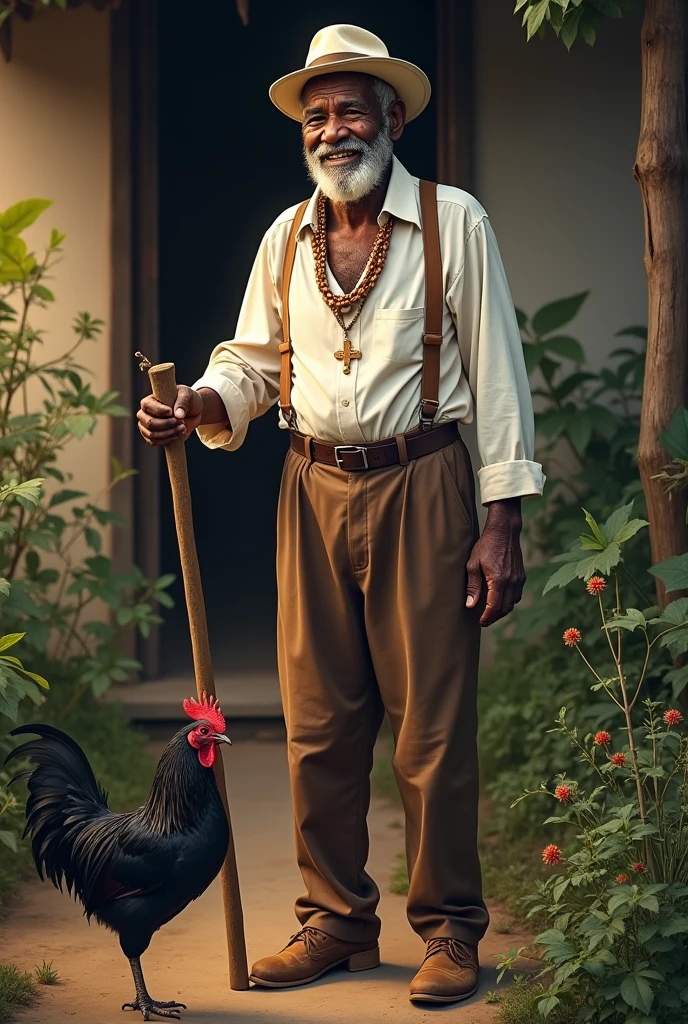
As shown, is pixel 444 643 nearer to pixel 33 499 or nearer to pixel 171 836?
pixel 171 836

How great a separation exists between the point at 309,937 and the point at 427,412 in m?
1.43

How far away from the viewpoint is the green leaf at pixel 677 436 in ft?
12.8

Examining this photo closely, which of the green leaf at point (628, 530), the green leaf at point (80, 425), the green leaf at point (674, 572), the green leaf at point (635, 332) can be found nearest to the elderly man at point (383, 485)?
the green leaf at point (628, 530)

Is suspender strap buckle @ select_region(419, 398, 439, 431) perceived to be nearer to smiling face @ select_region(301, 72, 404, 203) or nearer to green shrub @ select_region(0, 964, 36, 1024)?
smiling face @ select_region(301, 72, 404, 203)

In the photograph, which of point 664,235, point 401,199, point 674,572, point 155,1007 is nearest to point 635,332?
point 664,235

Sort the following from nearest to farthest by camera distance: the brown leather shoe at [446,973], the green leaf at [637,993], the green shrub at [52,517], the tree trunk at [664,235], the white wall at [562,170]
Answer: the green leaf at [637,993] < the brown leather shoe at [446,973] < the tree trunk at [664,235] < the green shrub at [52,517] < the white wall at [562,170]

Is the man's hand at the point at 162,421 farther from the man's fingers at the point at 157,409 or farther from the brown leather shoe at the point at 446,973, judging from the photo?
the brown leather shoe at the point at 446,973

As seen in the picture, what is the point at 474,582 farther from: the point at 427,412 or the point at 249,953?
the point at 249,953

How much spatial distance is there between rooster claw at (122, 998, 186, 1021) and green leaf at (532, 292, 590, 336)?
3199 millimetres

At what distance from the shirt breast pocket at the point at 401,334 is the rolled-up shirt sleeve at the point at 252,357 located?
0.41 metres

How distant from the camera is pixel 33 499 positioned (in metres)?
3.58

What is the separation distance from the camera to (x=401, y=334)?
3.51 m

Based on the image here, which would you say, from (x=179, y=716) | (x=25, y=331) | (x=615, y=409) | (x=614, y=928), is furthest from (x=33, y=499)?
(x=615, y=409)

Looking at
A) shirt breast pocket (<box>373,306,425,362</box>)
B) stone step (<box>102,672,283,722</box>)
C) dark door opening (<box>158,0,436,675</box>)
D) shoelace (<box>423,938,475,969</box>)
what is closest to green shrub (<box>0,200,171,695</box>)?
stone step (<box>102,672,283,722</box>)
